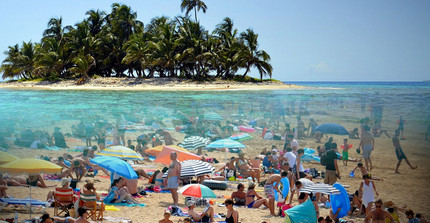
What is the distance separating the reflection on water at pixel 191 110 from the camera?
67.5 ft

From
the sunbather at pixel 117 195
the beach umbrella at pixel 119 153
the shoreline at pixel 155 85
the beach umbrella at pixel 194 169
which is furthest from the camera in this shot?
the shoreline at pixel 155 85

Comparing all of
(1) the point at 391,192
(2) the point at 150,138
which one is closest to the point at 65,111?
(2) the point at 150,138

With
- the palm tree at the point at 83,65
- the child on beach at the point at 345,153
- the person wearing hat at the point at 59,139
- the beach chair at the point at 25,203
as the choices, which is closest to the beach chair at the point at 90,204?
the beach chair at the point at 25,203

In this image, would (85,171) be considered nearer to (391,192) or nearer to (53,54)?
(391,192)

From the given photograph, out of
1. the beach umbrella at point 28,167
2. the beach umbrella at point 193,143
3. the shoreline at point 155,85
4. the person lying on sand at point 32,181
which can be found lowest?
the person lying on sand at point 32,181

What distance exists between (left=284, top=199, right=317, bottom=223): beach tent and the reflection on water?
34.3ft

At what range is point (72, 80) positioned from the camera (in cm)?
4294

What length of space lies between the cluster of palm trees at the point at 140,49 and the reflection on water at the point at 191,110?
8590mm

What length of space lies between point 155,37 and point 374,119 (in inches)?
1042

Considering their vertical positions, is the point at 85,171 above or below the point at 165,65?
below

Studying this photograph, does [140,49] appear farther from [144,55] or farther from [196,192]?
[196,192]

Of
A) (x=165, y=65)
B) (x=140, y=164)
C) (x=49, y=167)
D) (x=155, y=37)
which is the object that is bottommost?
(x=140, y=164)

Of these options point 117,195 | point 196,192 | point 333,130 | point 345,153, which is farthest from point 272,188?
point 333,130

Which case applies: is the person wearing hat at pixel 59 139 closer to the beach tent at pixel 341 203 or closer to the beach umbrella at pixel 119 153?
the beach umbrella at pixel 119 153
